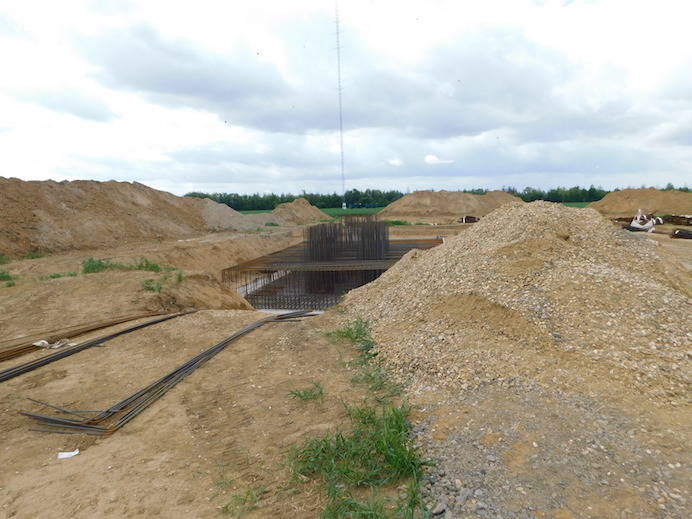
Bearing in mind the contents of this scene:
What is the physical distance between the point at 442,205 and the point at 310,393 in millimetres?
43401

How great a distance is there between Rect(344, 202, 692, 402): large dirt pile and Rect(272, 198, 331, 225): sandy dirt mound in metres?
34.2

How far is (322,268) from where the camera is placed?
14945 mm

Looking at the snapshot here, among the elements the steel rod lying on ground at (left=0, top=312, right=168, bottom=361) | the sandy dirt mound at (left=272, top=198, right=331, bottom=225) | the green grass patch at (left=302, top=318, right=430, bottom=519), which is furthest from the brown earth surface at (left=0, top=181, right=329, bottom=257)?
the green grass patch at (left=302, top=318, right=430, bottom=519)

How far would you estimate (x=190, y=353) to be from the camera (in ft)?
20.7

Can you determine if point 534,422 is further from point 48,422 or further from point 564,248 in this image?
point 48,422

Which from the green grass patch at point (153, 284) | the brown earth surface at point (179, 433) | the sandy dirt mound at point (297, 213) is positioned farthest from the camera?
the sandy dirt mound at point (297, 213)

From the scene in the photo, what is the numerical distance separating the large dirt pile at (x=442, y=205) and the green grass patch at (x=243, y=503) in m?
41.4

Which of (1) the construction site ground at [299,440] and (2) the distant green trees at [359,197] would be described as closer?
(1) the construction site ground at [299,440]

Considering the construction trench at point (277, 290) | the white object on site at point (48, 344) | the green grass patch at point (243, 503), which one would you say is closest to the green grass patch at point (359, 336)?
the construction trench at point (277, 290)

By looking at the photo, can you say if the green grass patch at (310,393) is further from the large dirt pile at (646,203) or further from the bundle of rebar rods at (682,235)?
the large dirt pile at (646,203)

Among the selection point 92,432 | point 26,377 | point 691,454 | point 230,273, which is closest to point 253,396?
point 92,432

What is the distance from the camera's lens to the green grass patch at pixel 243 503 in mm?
2951

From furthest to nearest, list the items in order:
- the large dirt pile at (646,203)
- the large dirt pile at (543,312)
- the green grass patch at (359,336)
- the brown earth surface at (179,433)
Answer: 1. the large dirt pile at (646,203)
2. the green grass patch at (359,336)
3. the large dirt pile at (543,312)
4. the brown earth surface at (179,433)

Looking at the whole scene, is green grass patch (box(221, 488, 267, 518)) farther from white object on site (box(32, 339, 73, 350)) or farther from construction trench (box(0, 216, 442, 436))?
white object on site (box(32, 339, 73, 350))
